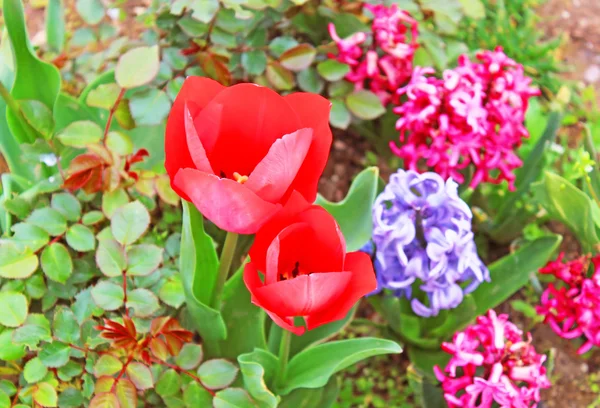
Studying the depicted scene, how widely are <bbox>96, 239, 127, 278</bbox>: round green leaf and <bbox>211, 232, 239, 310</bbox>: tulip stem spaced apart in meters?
0.17

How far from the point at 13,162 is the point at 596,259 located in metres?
1.24

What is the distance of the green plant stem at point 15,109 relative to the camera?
3.90 ft

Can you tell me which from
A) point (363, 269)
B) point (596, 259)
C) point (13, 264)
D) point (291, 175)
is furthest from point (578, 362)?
point (13, 264)

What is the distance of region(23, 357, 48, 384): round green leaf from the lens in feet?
3.25

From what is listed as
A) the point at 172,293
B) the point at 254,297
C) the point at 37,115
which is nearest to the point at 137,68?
the point at 37,115

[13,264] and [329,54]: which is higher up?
[329,54]

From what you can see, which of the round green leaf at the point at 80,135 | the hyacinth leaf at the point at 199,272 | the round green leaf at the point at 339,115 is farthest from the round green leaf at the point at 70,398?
the round green leaf at the point at 339,115

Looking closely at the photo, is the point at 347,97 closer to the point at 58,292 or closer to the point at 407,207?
the point at 407,207

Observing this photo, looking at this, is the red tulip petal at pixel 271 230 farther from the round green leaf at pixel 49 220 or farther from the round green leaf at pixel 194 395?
the round green leaf at pixel 49 220

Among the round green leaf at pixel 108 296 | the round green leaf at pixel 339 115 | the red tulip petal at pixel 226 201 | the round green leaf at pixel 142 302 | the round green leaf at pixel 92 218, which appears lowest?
the round green leaf at pixel 142 302

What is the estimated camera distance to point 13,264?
3.49 feet

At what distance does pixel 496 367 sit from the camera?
1.12 m

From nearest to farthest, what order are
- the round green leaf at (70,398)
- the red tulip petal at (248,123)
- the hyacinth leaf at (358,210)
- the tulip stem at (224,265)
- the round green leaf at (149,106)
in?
1. the red tulip petal at (248,123)
2. the tulip stem at (224,265)
3. the round green leaf at (70,398)
4. the hyacinth leaf at (358,210)
5. the round green leaf at (149,106)

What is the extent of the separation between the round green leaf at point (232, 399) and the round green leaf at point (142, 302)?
18 cm
